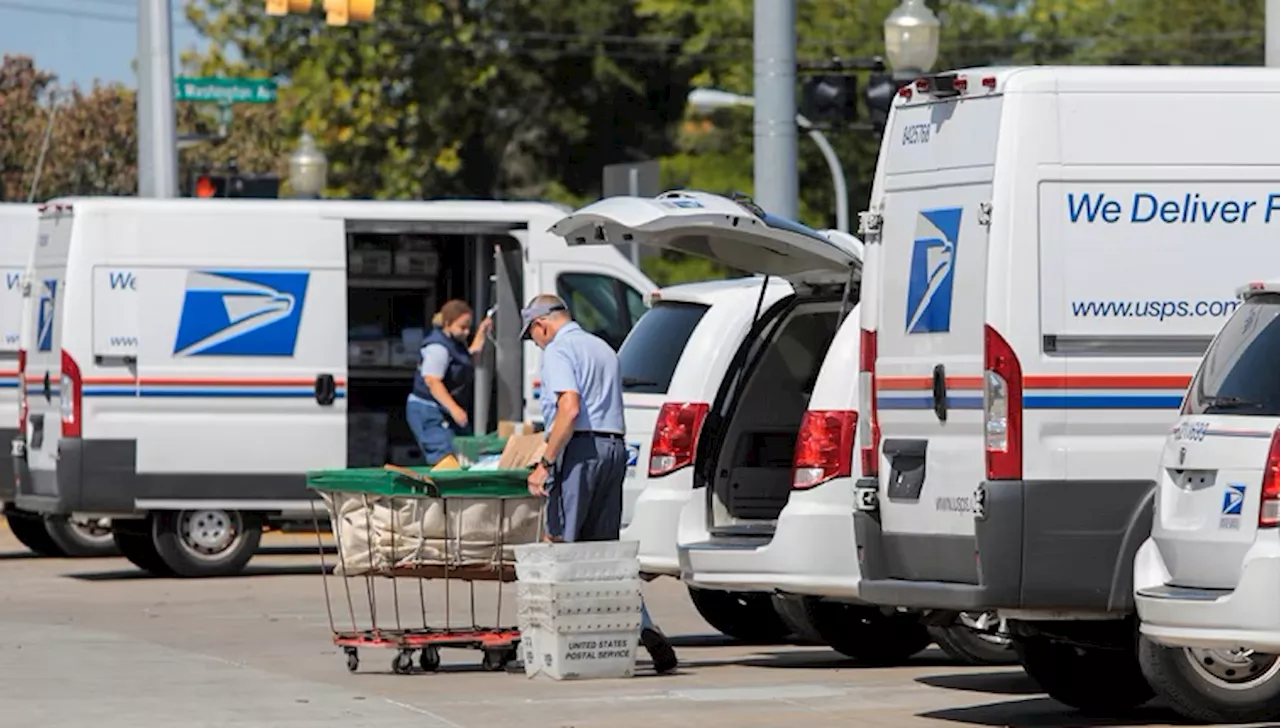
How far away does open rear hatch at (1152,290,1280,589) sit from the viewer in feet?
29.9

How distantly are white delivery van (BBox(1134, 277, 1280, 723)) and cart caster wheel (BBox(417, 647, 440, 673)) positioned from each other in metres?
4.28

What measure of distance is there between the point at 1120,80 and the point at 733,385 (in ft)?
11.0

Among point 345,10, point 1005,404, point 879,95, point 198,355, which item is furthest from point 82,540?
point 1005,404

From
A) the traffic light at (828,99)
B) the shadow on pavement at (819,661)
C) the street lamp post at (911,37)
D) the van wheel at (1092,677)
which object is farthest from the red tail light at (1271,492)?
the traffic light at (828,99)

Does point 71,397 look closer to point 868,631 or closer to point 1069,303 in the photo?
point 868,631

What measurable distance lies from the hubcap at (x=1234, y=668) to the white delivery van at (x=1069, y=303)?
34 cm

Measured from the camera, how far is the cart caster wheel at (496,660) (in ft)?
43.1

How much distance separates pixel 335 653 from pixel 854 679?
8.99 ft

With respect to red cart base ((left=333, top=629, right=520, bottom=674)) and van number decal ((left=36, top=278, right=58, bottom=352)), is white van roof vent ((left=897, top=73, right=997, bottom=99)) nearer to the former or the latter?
red cart base ((left=333, top=629, right=520, bottom=674))

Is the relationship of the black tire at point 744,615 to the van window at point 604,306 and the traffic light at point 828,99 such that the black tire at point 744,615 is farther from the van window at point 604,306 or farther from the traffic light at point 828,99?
the traffic light at point 828,99

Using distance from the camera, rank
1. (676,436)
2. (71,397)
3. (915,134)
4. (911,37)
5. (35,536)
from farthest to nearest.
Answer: (911,37), (35,536), (71,397), (676,436), (915,134)

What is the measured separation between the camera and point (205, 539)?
63.3 feet

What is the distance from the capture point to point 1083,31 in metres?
61.6

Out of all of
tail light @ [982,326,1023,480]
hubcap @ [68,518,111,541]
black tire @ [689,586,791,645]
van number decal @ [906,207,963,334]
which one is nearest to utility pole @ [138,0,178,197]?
hubcap @ [68,518,111,541]
